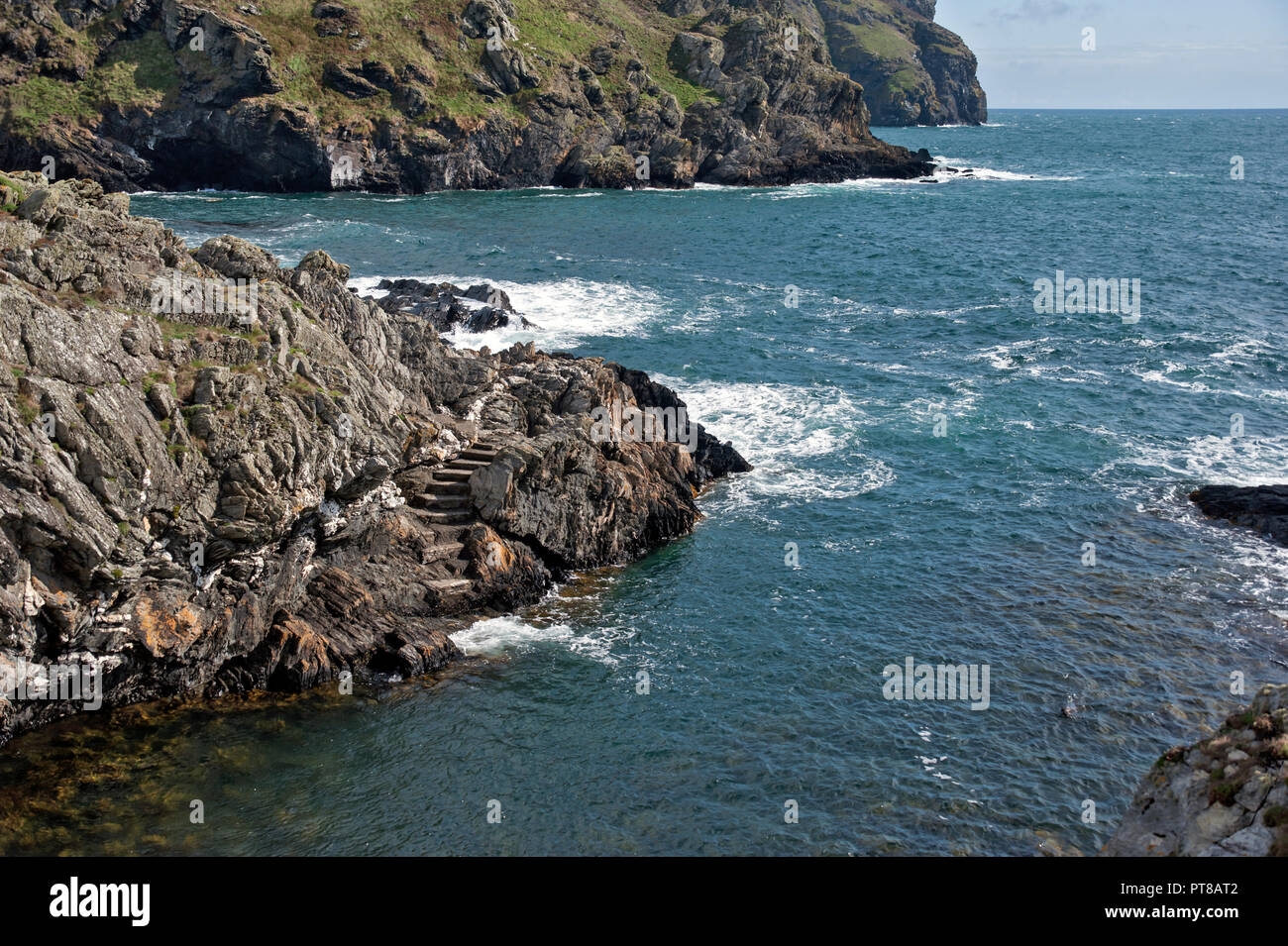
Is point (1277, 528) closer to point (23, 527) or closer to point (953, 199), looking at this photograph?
point (23, 527)

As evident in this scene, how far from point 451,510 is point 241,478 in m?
7.73

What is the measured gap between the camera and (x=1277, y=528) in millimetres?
38125

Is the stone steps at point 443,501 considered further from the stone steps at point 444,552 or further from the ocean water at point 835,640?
the ocean water at point 835,640

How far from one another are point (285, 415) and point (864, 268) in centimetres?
6596

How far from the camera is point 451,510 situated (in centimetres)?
3456

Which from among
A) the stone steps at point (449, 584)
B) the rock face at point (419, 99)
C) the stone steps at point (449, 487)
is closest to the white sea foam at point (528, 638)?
the stone steps at point (449, 584)

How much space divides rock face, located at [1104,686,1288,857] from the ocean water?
336 inches

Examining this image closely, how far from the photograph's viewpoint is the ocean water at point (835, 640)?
2336 cm
